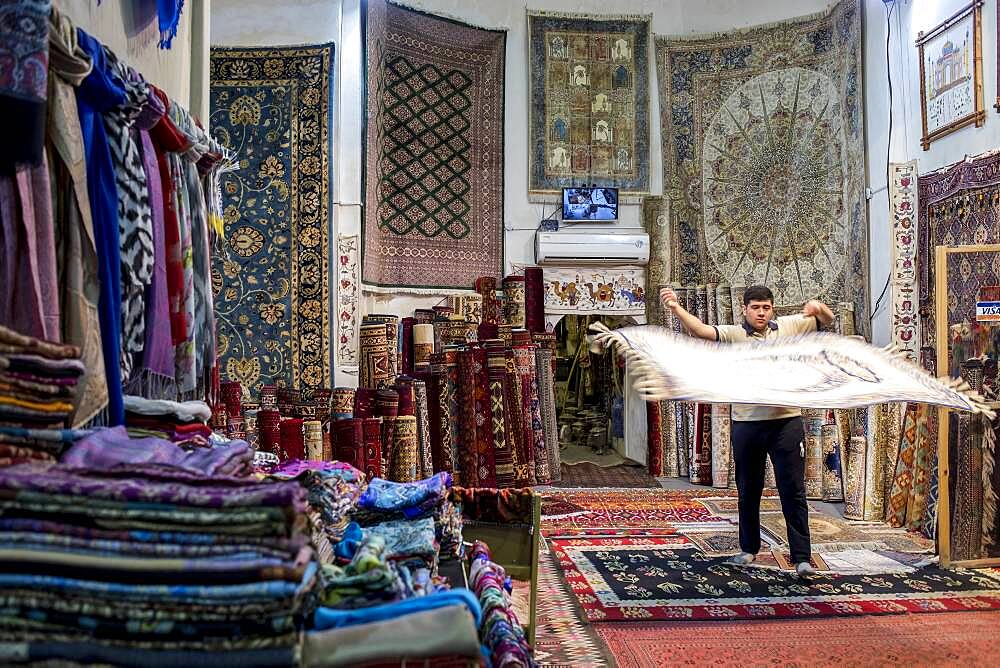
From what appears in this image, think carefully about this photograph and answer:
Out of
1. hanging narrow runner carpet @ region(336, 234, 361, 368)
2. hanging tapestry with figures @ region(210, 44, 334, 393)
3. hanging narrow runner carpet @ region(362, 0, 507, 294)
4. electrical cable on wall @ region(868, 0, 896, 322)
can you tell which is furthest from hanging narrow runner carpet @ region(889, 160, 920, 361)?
hanging tapestry with figures @ region(210, 44, 334, 393)

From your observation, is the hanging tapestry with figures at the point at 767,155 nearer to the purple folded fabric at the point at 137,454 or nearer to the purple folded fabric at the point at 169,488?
the purple folded fabric at the point at 137,454

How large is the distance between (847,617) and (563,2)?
689 cm

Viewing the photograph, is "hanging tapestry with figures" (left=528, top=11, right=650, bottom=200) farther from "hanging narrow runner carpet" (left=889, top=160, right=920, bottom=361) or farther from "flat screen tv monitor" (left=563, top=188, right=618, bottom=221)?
"hanging narrow runner carpet" (left=889, top=160, right=920, bottom=361)

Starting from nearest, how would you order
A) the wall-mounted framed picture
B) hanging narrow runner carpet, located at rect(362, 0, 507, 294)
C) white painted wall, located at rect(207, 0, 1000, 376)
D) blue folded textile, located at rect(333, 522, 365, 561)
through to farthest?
blue folded textile, located at rect(333, 522, 365, 561), the wall-mounted framed picture, white painted wall, located at rect(207, 0, 1000, 376), hanging narrow runner carpet, located at rect(362, 0, 507, 294)

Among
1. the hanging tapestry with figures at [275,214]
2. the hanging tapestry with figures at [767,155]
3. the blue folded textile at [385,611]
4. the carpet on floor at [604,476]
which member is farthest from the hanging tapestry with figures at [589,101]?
the blue folded textile at [385,611]

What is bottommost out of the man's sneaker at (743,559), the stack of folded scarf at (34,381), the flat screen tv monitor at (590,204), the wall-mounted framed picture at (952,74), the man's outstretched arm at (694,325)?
the man's sneaker at (743,559)

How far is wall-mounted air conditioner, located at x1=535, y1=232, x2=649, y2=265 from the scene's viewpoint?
8.40m

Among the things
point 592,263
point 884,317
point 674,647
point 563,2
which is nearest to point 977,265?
point 884,317

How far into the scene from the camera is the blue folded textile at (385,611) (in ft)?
3.69

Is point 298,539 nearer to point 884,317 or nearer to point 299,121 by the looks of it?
point 299,121

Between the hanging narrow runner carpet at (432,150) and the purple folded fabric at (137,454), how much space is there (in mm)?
6588

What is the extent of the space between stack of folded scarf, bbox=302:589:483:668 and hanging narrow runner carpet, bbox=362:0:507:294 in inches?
268

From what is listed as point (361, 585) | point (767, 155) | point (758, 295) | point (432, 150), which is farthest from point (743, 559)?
point (432, 150)

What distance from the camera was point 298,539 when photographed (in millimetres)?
1046
